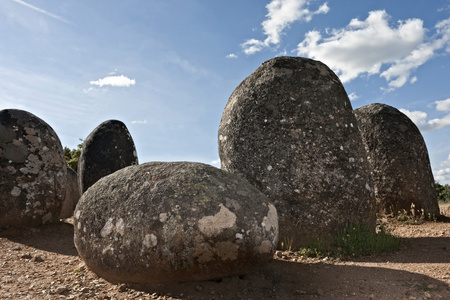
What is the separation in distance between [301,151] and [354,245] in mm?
1749

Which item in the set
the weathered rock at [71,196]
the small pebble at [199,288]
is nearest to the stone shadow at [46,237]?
the weathered rock at [71,196]

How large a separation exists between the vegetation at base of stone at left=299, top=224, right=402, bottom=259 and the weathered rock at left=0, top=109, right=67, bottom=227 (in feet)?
20.6

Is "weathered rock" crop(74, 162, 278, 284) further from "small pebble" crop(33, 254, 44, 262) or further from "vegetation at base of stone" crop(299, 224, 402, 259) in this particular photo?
"small pebble" crop(33, 254, 44, 262)

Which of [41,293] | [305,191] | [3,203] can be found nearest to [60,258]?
[41,293]

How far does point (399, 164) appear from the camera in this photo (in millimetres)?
10031

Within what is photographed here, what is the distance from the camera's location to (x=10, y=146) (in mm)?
8867

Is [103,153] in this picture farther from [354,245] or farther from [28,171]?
[354,245]

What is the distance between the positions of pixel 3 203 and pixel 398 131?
9.90 metres

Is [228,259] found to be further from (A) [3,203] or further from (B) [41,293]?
(A) [3,203]

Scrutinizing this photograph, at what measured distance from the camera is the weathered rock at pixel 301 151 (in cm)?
635

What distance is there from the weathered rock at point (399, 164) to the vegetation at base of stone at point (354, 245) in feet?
12.0

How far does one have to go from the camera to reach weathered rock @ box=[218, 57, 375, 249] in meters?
6.35

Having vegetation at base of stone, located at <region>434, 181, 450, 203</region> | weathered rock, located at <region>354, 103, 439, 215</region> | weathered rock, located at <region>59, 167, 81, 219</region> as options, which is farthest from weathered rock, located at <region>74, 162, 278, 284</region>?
vegetation at base of stone, located at <region>434, 181, 450, 203</region>

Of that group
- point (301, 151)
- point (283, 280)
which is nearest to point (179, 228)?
point (283, 280)
